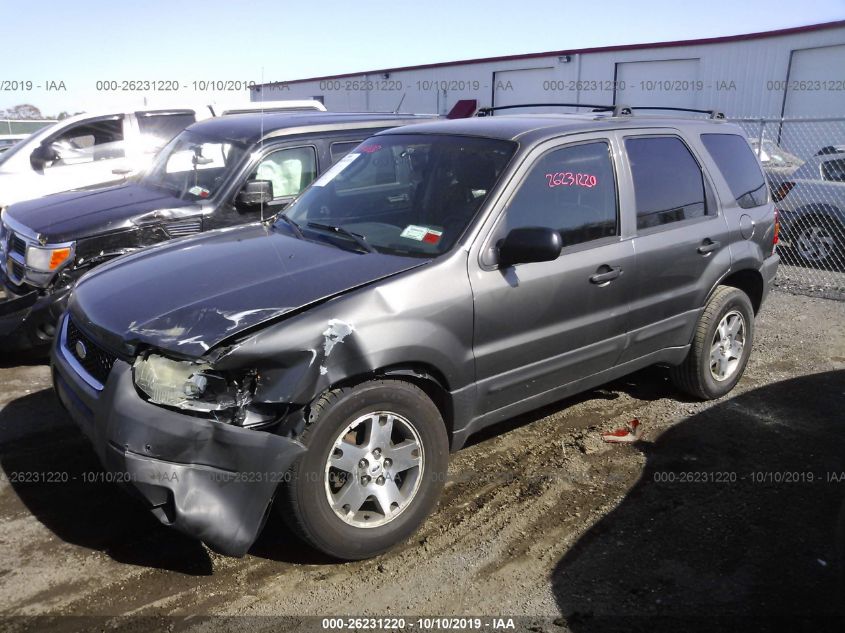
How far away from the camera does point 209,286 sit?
3277 mm

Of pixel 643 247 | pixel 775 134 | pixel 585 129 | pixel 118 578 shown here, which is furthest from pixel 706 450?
pixel 775 134

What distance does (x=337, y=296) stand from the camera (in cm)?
312

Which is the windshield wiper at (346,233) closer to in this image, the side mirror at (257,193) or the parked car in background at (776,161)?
the side mirror at (257,193)

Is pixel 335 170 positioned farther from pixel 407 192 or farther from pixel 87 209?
pixel 87 209

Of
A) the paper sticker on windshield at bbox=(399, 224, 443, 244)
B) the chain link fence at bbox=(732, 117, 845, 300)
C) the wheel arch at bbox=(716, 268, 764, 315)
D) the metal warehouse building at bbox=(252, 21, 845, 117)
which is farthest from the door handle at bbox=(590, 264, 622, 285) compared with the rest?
the metal warehouse building at bbox=(252, 21, 845, 117)

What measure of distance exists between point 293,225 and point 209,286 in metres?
1.09

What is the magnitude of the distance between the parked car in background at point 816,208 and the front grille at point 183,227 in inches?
311

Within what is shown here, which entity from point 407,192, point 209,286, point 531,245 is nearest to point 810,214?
point 407,192

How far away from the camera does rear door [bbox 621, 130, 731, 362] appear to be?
4.38 metres

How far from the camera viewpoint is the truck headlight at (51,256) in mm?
5488

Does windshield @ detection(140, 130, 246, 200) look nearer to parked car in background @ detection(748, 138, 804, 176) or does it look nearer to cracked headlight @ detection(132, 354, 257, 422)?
cracked headlight @ detection(132, 354, 257, 422)

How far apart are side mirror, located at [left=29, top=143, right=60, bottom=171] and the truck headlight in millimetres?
4423

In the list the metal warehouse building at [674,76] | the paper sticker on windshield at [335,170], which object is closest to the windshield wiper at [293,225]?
the paper sticker on windshield at [335,170]

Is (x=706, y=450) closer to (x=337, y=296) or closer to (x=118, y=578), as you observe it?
(x=337, y=296)
